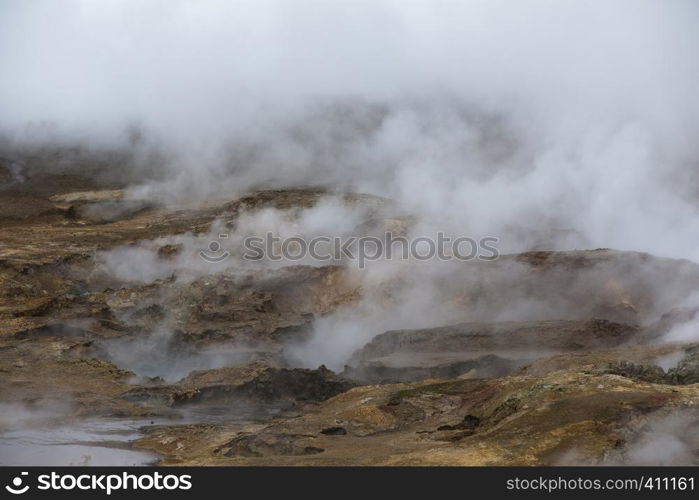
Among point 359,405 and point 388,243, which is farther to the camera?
point 388,243

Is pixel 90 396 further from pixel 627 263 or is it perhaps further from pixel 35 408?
pixel 627 263

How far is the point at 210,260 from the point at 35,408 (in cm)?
1308

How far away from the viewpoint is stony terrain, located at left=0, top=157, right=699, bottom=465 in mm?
12984

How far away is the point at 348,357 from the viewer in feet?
75.9

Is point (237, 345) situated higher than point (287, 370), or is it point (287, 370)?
point (237, 345)

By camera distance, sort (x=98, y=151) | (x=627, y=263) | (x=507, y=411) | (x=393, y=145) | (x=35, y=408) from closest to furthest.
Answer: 1. (x=507, y=411)
2. (x=35, y=408)
3. (x=627, y=263)
4. (x=393, y=145)
5. (x=98, y=151)

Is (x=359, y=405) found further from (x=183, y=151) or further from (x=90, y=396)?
(x=183, y=151)

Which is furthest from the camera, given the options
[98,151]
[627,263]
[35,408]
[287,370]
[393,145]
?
[98,151]

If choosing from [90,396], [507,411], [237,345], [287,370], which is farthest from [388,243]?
[507,411]

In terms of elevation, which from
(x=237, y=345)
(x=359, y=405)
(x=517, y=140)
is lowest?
(x=359, y=405)

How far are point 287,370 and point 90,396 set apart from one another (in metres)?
4.11

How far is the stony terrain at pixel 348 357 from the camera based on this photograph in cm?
1298

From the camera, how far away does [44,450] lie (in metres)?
14.4

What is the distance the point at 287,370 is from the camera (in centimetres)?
1978
